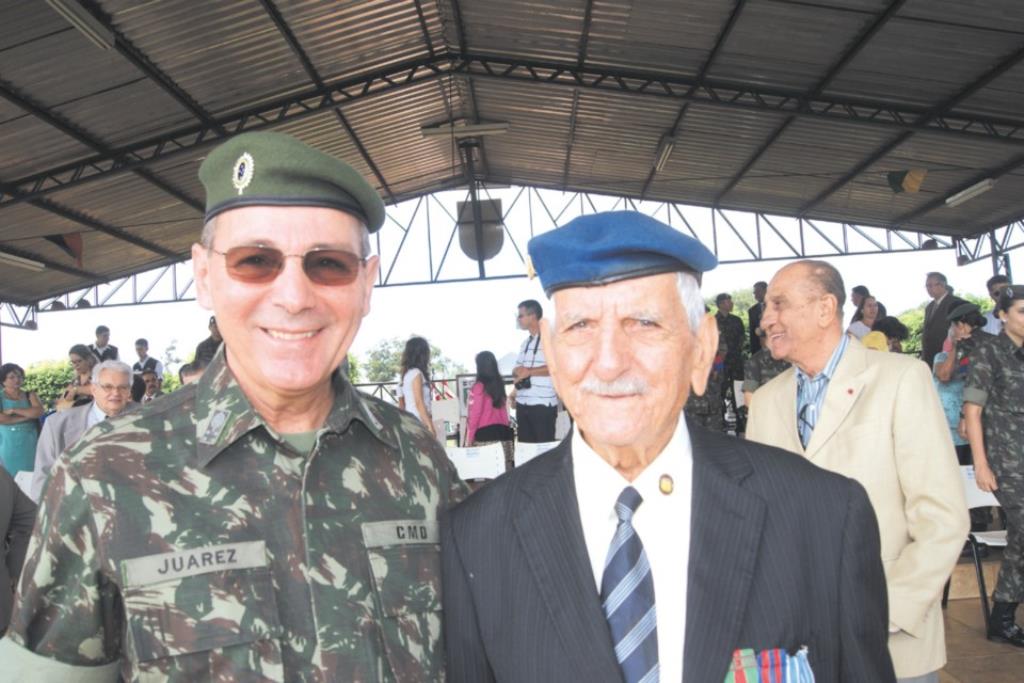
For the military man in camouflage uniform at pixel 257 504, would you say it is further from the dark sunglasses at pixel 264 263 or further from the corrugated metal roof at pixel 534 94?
the corrugated metal roof at pixel 534 94

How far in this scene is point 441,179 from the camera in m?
18.5

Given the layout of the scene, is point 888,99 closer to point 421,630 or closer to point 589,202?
point 589,202

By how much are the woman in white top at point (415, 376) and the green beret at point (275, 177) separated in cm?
542


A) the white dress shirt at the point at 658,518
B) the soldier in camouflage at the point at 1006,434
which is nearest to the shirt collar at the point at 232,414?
the white dress shirt at the point at 658,518

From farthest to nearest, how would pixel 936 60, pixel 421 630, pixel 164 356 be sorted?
pixel 164 356 < pixel 936 60 < pixel 421 630

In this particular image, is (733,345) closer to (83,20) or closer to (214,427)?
(83,20)

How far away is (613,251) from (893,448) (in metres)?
1.46

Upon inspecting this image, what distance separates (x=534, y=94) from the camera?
43.4 ft

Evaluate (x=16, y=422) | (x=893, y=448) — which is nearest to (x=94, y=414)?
(x=16, y=422)

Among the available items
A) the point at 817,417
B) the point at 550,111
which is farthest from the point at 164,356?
the point at 817,417

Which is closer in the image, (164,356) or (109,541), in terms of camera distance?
(109,541)

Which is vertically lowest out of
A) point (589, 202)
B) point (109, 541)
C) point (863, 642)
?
point (863, 642)

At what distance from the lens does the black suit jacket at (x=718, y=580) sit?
1.22m

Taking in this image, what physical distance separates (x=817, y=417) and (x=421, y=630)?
155cm
